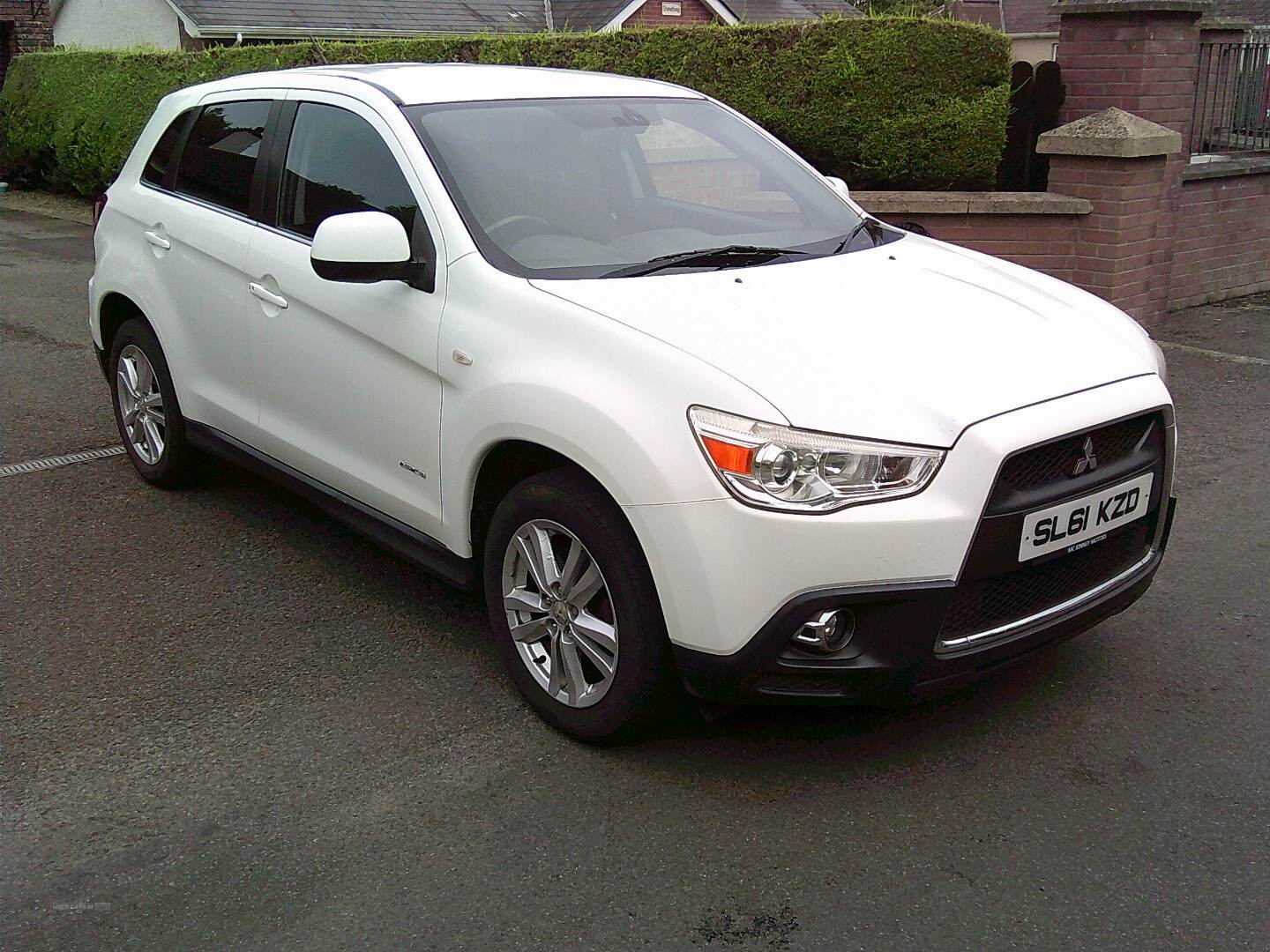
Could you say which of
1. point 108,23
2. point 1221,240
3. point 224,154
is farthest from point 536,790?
point 108,23

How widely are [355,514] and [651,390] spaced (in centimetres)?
151

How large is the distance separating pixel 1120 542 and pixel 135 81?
15497 millimetres

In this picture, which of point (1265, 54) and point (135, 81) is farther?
point (135, 81)

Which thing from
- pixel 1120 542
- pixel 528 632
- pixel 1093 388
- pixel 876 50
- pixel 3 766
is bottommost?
pixel 3 766

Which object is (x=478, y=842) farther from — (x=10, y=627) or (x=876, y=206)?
(x=876, y=206)

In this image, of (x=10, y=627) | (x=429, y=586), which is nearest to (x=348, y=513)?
(x=429, y=586)

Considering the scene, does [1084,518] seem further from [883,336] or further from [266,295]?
[266,295]

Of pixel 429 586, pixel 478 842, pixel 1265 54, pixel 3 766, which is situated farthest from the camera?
pixel 1265 54

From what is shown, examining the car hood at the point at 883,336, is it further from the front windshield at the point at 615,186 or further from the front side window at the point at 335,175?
the front side window at the point at 335,175

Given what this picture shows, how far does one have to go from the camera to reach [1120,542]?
3652 mm

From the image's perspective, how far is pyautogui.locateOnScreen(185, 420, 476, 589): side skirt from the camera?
13.2 ft

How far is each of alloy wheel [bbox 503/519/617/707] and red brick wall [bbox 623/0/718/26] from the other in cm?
2832

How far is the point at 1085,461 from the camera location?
134 inches

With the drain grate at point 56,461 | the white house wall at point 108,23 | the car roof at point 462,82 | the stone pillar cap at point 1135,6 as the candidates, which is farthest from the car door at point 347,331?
the white house wall at point 108,23
